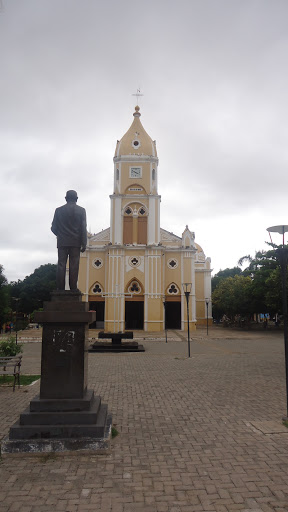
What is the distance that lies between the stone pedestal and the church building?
27.4 meters

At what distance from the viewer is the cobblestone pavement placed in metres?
3.73

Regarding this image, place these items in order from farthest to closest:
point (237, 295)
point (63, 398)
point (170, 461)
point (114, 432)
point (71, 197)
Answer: point (237, 295) → point (71, 197) → point (114, 432) → point (63, 398) → point (170, 461)

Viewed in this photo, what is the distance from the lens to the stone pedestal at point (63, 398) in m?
4.94

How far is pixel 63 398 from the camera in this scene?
541cm

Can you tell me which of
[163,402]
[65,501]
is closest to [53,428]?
[65,501]

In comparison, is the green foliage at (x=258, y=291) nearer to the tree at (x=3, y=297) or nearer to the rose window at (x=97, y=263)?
the rose window at (x=97, y=263)

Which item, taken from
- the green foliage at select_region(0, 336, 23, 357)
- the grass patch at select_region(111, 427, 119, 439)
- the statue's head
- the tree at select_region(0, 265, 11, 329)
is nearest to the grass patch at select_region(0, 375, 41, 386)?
the green foliage at select_region(0, 336, 23, 357)

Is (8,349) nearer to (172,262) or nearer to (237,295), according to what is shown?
(172,262)

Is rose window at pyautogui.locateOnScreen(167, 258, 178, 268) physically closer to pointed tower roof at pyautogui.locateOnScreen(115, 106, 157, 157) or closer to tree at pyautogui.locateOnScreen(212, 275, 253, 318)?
tree at pyautogui.locateOnScreen(212, 275, 253, 318)

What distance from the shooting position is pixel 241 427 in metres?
5.94

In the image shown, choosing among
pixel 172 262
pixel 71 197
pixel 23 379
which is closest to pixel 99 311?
pixel 172 262

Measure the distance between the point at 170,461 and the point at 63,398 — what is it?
1876mm

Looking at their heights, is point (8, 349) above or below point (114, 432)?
above

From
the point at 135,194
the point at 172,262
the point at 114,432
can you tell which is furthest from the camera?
the point at 172,262
